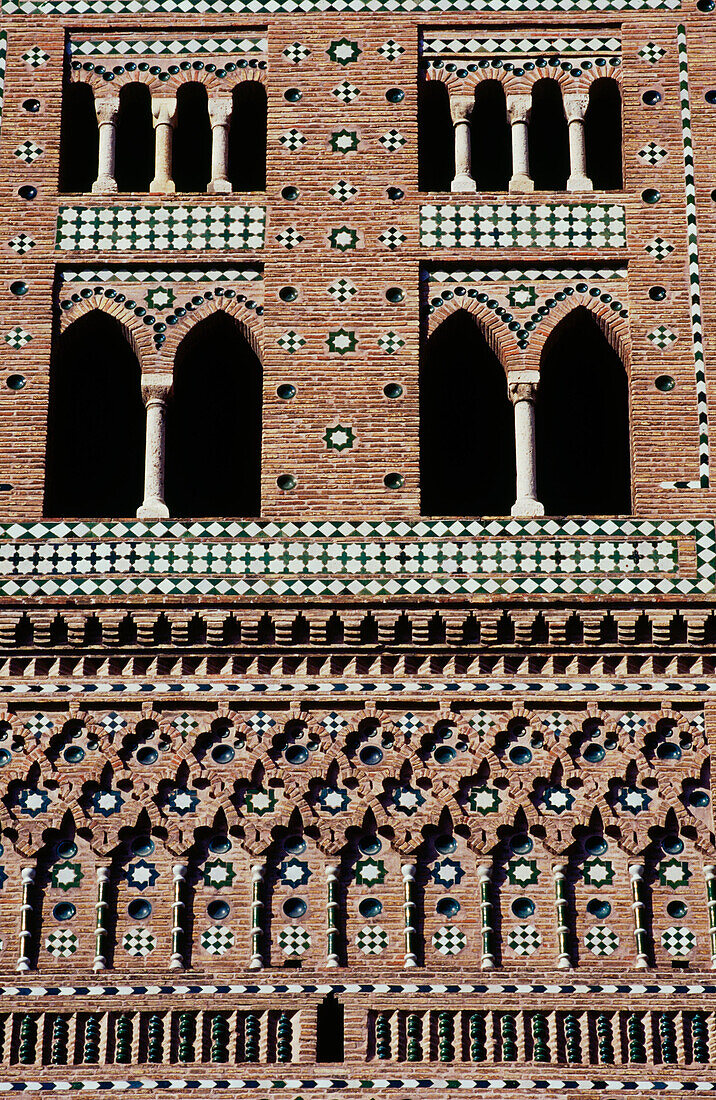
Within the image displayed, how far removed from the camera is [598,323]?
58.7ft

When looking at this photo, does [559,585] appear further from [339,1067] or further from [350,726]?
[339,1067]

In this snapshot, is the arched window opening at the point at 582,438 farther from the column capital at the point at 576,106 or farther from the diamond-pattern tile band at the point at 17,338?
the diamond-pattern tile band at the point at 17,338

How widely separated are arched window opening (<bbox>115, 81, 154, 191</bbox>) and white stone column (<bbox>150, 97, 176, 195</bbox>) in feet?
1.05

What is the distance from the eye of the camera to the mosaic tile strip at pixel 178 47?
61.3 ft

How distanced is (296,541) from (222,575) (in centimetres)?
46

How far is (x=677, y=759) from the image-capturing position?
1662 cm

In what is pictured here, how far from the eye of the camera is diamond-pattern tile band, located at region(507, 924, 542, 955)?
16.1 meters

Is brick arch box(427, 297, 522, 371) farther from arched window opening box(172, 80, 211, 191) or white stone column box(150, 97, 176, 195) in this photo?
arched window opening box(172, 80, 211, 191)

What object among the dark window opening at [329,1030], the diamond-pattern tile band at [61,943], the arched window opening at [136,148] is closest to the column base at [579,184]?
the arched window opening at [136,148]

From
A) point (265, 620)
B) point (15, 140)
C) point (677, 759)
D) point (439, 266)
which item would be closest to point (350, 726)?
point (265, 620)

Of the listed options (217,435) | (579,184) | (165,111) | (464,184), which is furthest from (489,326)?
(165,111)

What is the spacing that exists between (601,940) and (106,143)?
18.9 feet

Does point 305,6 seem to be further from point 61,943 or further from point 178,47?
point 61,943

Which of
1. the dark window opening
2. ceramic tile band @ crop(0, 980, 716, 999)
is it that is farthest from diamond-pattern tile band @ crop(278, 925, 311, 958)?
the dark window opening
